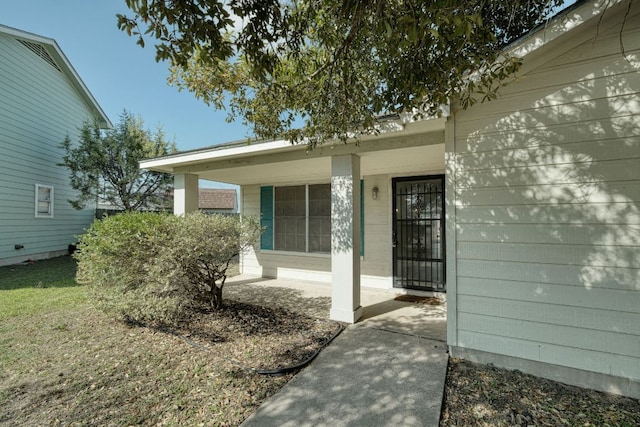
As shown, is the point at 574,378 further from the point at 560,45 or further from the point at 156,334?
the point at 156,334

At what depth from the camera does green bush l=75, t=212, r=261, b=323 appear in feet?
12.4

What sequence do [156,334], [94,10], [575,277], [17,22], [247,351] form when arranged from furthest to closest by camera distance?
[17,22], [94,10], [156,334], [247,351], [575,277]

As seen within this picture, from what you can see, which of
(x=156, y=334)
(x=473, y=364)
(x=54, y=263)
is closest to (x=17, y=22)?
(x=54, y=263)

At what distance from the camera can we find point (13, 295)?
5578 mm

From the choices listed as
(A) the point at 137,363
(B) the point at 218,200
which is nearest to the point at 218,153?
(A) the point at 137,363

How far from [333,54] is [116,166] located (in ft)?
35.7

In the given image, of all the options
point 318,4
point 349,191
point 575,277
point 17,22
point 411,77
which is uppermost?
point 17,22

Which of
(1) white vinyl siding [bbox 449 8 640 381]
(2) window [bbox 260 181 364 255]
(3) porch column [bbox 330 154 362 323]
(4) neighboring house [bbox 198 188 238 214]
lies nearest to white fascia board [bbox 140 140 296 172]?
(3) porch column [bbox 330 154 362 323]

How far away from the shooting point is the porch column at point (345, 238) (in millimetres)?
4203

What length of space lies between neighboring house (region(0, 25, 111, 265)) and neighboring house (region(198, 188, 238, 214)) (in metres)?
9.77

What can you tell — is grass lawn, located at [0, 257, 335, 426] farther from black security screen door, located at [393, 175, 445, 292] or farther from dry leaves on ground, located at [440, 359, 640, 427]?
black security screen door, located at [393, 175, 445, 292]

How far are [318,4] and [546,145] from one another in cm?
269

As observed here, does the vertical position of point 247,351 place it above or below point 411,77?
below

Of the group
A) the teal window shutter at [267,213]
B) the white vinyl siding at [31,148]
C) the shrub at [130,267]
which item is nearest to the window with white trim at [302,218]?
the teal window shutter at [267,213]
